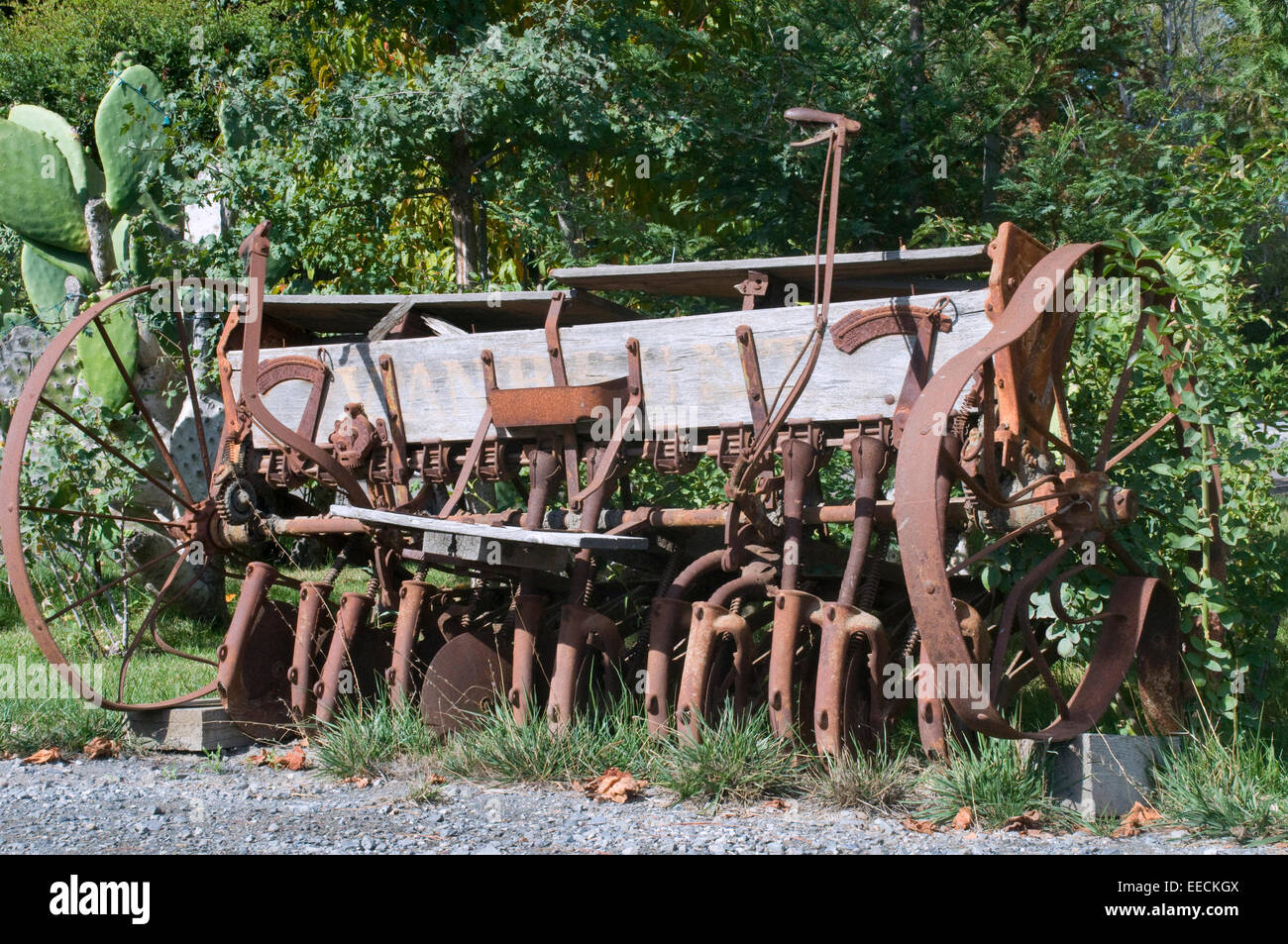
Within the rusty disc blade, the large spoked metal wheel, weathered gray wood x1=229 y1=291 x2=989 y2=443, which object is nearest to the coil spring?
the large spoked metal wheel

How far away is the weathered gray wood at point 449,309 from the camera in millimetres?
6391

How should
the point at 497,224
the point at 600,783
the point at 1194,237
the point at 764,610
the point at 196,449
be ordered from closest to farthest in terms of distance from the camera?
the point at 600,783 < the point at 1194,237 < the point at 764,610 < the point at 196,449 < the point at 497,224

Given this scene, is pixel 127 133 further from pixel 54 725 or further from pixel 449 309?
pixel 54 725

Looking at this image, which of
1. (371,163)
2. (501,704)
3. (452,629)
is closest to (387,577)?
(452,629)

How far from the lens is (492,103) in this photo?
26.4 feet

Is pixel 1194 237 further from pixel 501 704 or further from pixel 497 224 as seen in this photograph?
pixel 497 224

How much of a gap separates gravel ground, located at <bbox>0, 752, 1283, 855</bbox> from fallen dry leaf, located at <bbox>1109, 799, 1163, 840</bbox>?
2.2 inches

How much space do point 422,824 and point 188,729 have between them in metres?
1.98

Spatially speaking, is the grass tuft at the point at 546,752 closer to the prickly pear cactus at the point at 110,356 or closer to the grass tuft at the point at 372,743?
the grass tuft at the point at 372,743

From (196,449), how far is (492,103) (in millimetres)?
3395

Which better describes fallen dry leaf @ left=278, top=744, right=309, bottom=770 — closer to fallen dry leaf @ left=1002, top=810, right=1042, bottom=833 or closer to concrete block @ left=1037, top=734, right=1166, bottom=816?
fallen dry leaf @ left=1002, top=810, right=1042, bottom=833

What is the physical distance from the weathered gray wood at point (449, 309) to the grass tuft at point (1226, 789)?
329 cm

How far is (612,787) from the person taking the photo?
4984mm

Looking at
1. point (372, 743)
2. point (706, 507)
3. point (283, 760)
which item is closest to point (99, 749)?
point (283, 760)
